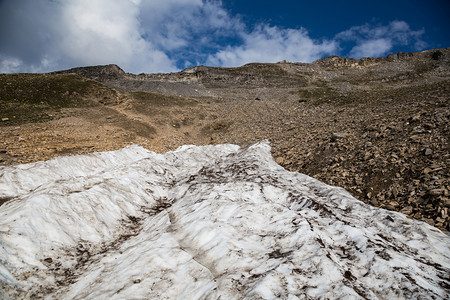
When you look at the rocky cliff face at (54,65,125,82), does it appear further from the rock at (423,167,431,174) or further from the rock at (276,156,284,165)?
the rock at (423,167,431,174)

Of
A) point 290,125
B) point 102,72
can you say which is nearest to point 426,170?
point 290,125

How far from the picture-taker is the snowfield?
16.3ft

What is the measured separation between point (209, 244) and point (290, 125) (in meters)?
19.9

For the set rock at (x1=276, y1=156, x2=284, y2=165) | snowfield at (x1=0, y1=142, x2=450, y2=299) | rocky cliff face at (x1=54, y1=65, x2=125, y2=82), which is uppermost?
rocky cliff face at (x1=54, y1=65, x2=125, y2=82)

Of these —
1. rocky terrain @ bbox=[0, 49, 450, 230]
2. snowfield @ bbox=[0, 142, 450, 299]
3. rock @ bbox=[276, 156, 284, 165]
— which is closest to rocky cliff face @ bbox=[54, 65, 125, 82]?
rocky terrain @ bbox=[0, 49, 450, 230]

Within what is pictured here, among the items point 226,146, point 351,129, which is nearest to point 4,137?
point 226,146

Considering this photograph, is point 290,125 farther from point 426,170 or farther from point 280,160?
point 426,170

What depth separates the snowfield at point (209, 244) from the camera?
16.3 ft

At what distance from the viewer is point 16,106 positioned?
27.6 metres

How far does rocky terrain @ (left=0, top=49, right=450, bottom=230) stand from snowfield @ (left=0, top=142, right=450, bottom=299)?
91.9 inches

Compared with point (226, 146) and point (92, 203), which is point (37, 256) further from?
point (226, 146)

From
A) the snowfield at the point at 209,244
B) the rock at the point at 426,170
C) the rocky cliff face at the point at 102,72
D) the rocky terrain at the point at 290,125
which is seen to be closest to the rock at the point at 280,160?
the rocky terrain at the point at 290,125

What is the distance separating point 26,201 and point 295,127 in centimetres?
2162

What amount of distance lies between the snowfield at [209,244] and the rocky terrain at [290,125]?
233 centimetres
